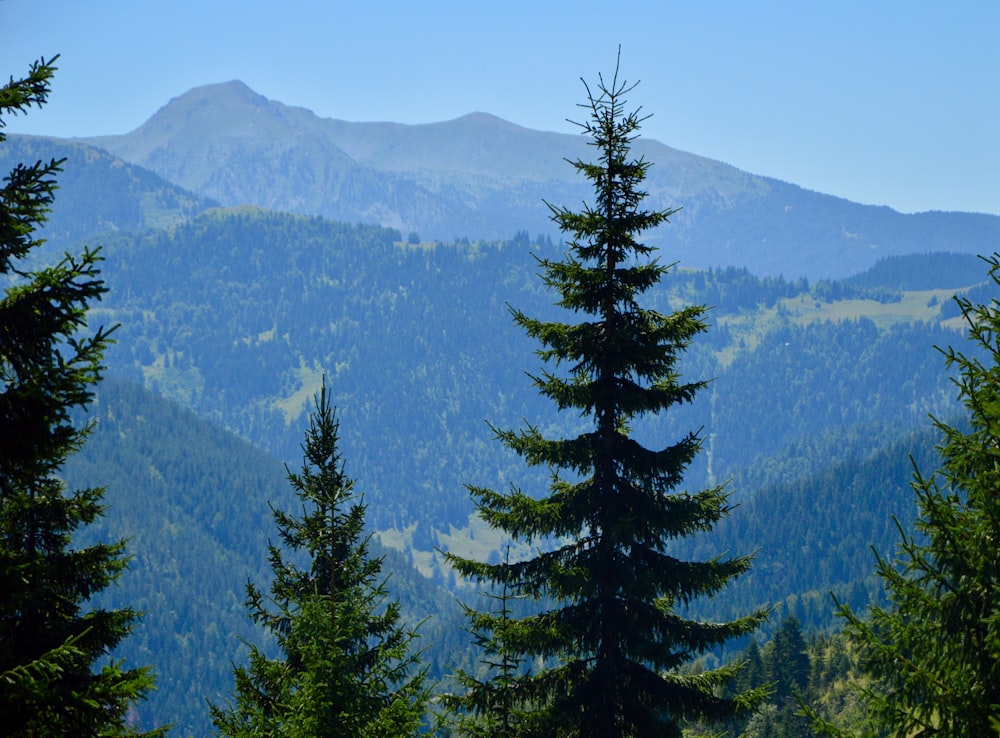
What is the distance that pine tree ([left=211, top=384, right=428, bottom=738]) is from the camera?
15648 millimetres

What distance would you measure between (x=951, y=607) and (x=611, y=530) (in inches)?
335

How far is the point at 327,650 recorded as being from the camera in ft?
51.8

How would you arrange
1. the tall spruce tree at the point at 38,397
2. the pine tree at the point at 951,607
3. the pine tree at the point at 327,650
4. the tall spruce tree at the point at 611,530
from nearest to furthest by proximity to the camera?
the tall spruce tree at the point at 38,397 → the pine tree at the point at 951,607 → the pine tree at the point at 327,650 → the tall spruce tree at the point at 611,530

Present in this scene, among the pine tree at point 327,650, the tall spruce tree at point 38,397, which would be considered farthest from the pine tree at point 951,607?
the tall spruce tree at point 38,397

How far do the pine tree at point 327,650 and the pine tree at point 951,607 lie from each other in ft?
21.7

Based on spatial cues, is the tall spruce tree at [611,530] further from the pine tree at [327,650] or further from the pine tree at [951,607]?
the pine tree at [951,607]

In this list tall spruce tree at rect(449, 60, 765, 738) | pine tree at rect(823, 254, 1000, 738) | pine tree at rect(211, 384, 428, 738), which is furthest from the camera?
tall spruce tree at rect(449, 60, 765, 738)

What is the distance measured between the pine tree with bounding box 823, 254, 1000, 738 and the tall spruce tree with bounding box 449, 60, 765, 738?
280 inches

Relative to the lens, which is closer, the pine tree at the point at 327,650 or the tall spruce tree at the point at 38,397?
the tall spruce tree at the point at 38,397

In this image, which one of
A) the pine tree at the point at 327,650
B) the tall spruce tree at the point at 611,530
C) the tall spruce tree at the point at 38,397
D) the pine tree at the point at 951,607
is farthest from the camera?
the tall spruce tree at the point at 611,530

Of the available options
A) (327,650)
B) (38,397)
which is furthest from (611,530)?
(38,397)

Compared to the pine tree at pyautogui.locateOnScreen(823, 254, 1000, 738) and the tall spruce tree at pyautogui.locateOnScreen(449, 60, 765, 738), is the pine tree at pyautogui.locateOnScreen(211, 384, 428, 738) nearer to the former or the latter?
the tall spruce tree at pyautogui.locateOnScreen(449, 60, 765, 738)

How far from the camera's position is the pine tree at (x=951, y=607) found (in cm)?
1199

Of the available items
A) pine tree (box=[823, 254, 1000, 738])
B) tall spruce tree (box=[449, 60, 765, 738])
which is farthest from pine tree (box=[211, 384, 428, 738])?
pine tree (box=[823, 254, 1000, 738])
